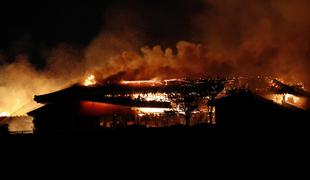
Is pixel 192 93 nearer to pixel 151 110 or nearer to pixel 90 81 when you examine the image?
pixel 151 110

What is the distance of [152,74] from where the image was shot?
37375 millimetres

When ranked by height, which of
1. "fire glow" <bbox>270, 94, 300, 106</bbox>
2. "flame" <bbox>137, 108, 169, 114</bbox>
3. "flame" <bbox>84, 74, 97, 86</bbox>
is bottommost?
→ "flame" <bbox>137, 108, 169, 114</bbox>

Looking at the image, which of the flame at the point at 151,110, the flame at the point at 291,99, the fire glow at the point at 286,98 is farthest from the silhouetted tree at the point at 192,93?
the flame at the point at 291,99

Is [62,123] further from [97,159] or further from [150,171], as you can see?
[150,171]

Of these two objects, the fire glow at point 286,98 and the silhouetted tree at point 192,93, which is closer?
the silhouetted tree at point 192,93

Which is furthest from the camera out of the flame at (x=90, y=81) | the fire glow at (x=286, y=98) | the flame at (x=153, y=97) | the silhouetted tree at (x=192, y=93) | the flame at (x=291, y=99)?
the flame at (x=90, y=81)

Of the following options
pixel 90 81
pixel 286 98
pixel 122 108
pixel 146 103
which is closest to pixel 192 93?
pixel 146 103

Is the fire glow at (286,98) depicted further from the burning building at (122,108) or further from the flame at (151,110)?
the flame at (151,110)

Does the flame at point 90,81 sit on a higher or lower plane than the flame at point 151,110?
higher

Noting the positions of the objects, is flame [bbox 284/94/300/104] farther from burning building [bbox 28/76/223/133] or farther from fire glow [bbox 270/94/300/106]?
burning building [bbox 28/76/223/133]

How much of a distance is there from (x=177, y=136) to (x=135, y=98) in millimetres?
10222

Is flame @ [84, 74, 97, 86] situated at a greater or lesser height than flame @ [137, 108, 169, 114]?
greater

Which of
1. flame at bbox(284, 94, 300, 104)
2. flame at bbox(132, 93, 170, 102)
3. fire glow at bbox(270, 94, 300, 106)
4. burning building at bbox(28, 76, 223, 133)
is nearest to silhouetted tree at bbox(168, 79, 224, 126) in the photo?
burning building at bbox(28, 76, 223, 133)

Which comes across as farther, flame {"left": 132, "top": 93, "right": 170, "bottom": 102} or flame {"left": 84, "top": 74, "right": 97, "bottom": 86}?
flame {"left": 84, "top": 74, "right": 97, "bottom": 86}
